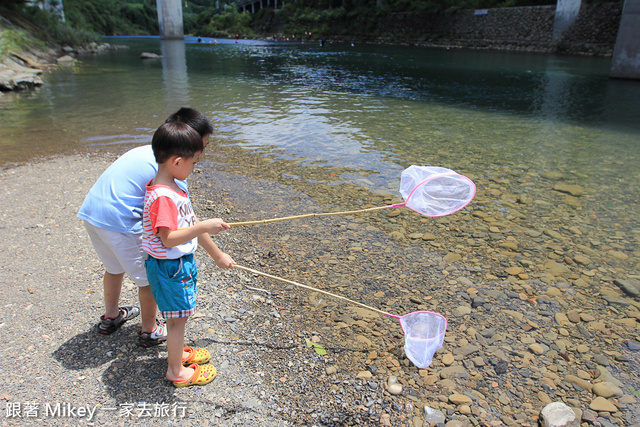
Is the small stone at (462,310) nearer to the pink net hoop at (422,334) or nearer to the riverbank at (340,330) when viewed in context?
the riverbank at (340,330)

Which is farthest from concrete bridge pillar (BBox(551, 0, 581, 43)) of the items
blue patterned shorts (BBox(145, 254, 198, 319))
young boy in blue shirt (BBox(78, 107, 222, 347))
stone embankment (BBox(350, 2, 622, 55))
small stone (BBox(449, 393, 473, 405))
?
blue patterned shorts (BBox(145, 254, 198, 319))

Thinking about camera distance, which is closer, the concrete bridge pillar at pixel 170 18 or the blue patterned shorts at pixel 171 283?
the blue patterned shorts at pixel 171 283

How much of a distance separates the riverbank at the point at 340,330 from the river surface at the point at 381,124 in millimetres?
1839

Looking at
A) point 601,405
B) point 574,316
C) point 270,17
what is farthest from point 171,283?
point 270,17

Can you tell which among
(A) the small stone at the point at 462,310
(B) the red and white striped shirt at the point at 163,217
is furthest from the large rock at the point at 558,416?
(B) the red and white striped shirt at the point at 163,217

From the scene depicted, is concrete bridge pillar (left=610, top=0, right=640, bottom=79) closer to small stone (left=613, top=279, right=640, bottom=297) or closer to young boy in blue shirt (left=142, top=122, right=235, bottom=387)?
small stone (left=613, top=279, right=640, bottom=297)

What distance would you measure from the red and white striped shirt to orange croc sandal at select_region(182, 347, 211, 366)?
90cm

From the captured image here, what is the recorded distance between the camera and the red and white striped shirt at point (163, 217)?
2.51 metres

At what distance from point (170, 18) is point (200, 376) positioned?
7894 centimetres

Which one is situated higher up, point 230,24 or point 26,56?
point 230,24

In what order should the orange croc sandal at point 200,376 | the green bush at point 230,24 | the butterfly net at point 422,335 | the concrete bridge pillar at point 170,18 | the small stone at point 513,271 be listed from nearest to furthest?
the orange croc sandal at point 200,376 → the butterfly net at point 422,335 → the small stone at point 513,271 → the concrete bridge pillar at point 170,18 → the green bush at point 230,24

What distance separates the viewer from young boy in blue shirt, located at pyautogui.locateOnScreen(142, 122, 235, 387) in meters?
2.52

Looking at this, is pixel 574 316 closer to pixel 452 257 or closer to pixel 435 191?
pixel 452 257

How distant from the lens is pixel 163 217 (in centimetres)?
249
